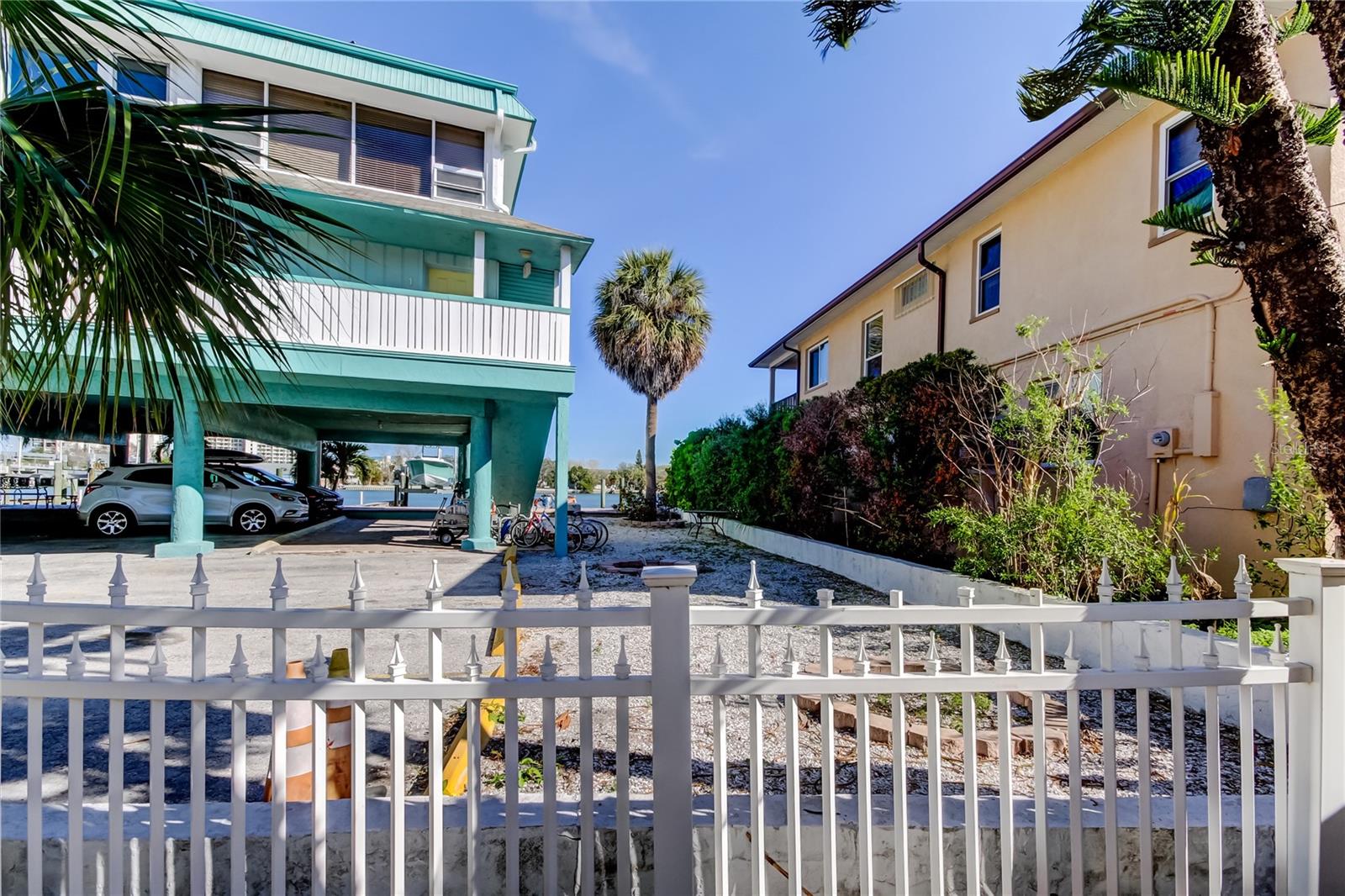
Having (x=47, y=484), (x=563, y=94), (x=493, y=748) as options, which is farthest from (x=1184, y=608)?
(x=47, y=484)

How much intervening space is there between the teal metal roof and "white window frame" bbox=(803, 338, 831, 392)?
9.37 meters

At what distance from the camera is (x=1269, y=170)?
6.01ft

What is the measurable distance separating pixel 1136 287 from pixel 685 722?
802 cm

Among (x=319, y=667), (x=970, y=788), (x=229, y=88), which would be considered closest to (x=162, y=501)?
(x=229, y=88)

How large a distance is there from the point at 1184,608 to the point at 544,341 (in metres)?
8.41

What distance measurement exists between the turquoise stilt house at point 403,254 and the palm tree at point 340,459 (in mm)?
15051

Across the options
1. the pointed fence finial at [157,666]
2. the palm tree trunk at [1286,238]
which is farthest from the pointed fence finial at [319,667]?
the palm tree trunk at [1286,238]

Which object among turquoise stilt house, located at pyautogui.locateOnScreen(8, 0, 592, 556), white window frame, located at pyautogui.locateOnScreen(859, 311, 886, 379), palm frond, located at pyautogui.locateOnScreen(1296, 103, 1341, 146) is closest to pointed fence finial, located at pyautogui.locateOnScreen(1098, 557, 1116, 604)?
palm frond, located at pyautogui.locateOnScreen(1296, 103, 1341, 146)

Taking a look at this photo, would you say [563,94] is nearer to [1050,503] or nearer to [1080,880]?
[1050,503]

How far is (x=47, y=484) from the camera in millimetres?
27562

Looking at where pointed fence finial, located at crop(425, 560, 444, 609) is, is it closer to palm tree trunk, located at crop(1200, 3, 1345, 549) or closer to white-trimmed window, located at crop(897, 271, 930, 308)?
palm tree trunk, located at crop(1200, 3, 1345, 549)

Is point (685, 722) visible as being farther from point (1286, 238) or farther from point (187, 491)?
point (187, 491)

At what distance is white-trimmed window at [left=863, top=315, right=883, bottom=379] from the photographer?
44.0ft

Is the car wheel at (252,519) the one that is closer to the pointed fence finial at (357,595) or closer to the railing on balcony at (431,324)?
the railing on balcony at (431,324)
